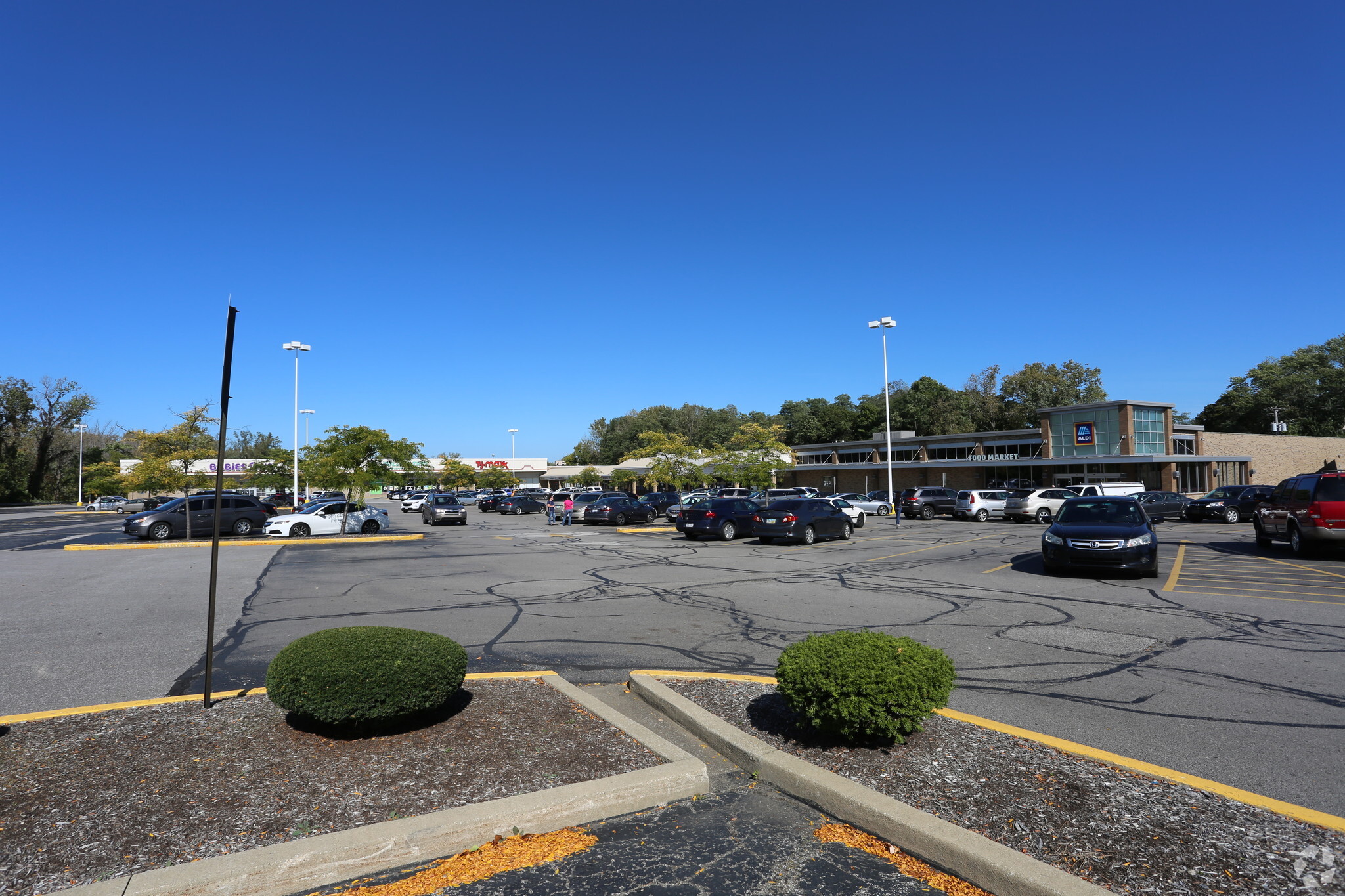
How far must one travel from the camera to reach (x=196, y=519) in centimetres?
2811

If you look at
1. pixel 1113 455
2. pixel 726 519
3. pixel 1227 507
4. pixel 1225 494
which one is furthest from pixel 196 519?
pixel 1113 455

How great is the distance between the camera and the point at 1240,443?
5003 centimetres

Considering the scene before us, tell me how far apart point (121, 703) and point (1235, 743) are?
331 inches

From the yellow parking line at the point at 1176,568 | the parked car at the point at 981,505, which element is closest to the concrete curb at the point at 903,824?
the yellow parking line at the point at 1176,568

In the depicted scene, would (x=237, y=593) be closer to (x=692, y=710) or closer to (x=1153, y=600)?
(x=692, y=710)

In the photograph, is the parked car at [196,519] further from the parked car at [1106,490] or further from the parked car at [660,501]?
the parked car at [1106,490]

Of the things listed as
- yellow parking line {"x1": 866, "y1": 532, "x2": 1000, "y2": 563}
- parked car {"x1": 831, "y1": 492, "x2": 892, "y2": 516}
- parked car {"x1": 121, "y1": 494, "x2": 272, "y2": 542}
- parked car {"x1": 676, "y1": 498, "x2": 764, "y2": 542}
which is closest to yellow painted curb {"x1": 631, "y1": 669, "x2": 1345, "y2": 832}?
yellow parking line {"x1": 866, "y1": 532, "x2": 1000, "y2": 563}

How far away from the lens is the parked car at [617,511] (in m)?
36.2

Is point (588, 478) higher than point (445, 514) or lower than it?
higher

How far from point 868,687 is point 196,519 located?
30.2m

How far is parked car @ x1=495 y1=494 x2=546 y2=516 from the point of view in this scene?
50.8 metres

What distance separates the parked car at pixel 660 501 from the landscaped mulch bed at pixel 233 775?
33221mm

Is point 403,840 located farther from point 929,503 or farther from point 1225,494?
point 1225,494

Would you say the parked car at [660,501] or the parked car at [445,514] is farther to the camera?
the parked car at [660,501]
